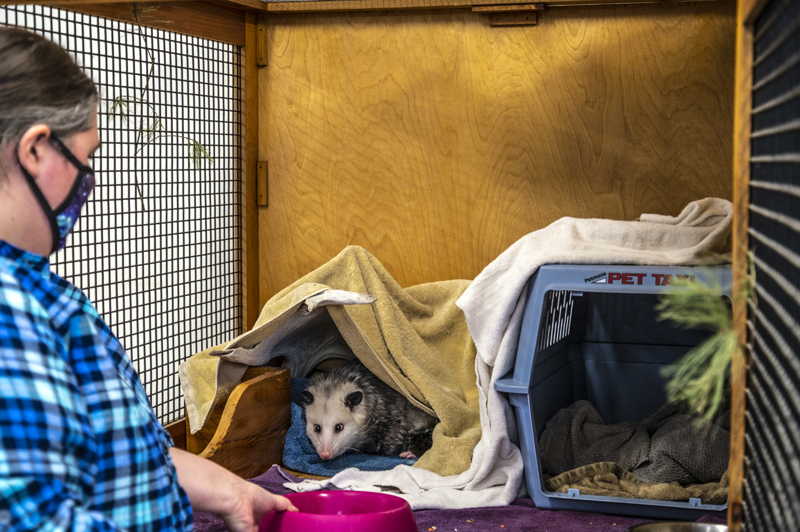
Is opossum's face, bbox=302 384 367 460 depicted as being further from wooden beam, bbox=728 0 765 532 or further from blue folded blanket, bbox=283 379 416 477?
wooden beam, bbox=728 0 765 532

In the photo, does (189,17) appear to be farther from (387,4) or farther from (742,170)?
(742,170)

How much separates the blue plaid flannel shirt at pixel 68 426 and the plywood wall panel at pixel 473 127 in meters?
1.87

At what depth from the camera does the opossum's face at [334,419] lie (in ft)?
8.25

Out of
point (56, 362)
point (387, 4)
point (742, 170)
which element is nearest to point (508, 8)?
point (387, 4)

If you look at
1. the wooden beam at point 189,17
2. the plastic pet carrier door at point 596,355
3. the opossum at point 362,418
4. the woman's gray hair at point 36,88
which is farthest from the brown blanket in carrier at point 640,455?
the wooden beam at point 189,17

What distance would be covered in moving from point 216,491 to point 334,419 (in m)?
1.39

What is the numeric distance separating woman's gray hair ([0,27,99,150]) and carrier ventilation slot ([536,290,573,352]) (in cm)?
145

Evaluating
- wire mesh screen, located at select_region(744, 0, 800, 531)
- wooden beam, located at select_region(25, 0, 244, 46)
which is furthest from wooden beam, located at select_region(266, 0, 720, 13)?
wire mesh screen, located at select_region(744, 0, 800, 531)

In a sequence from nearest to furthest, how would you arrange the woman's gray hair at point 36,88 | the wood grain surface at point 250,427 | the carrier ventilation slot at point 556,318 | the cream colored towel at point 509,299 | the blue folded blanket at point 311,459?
the woman's gray hair at point 36,88
the cream colored towel at point 509,299
the wood grain surface at point 250,427
the carrier ventilation slot at point 556,318
the blue folded blanket at point 311,459

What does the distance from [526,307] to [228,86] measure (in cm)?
147

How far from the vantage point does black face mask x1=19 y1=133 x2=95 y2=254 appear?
932 mm

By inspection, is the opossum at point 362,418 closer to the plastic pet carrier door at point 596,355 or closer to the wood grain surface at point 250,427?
the wood grain surface at point 250,427

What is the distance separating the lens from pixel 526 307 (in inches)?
80.0

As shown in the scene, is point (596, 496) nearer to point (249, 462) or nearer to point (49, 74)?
point (249, 462)
